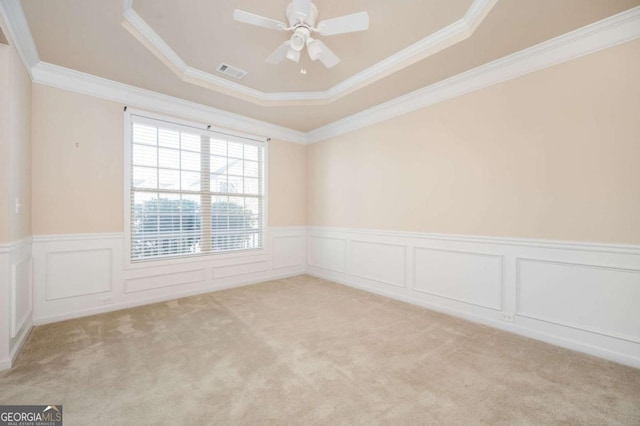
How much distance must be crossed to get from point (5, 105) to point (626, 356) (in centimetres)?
534

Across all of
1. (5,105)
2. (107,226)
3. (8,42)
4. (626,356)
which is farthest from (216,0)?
(626,356)

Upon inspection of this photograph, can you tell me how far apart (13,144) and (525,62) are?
186 inches

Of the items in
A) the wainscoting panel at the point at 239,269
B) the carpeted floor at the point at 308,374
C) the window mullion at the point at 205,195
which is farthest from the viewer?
the wainscoting panel at the point at 239,269

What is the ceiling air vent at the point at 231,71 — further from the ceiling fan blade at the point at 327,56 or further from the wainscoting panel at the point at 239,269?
the wainscoting panel at the point at 239,269

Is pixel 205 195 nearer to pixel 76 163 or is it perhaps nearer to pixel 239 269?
pixel 239 269

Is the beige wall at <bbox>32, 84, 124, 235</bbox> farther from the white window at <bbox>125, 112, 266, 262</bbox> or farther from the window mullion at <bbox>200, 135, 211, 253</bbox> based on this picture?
the window mullion at <bbox>200, 135, 211, 253</bbox>

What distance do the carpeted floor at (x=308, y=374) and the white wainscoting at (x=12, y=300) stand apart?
0.12 meters

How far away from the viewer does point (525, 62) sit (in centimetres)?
275

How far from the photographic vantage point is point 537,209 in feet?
8.87

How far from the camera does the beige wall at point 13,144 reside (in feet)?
7.16

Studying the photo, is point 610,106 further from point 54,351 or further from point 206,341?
point 54,351

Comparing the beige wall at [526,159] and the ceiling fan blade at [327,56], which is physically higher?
the ceiling fan blade at [327,56]

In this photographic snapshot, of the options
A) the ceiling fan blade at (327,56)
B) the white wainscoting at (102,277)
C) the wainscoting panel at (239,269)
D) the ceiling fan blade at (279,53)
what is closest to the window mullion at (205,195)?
the white wainscoting at (102,277)

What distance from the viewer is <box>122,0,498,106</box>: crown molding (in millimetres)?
2389
